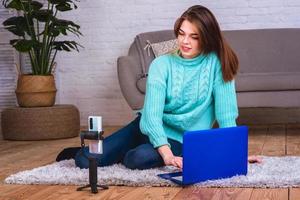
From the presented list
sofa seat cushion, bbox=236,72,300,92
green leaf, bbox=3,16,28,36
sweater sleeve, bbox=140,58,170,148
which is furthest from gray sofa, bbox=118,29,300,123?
sweater sleeve, bbox=140,58,170,148

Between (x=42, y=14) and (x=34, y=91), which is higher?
(x=42, y=14)

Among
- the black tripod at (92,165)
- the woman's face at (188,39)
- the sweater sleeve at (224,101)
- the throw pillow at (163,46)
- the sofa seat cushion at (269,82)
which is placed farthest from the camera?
the throw pillow at (163,46)

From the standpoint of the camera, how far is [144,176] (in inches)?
84.6

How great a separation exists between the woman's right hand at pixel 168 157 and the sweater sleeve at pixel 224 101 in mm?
258

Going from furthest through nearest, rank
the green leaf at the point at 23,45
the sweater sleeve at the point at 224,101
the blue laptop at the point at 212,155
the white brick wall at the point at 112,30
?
the white brick wall at the point at 112,30, the green leaf at the point at 23,45, the sweater sleeve at the point at 224,101, the blue laptop at the point at 212,155

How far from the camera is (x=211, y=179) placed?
208cm

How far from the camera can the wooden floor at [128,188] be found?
188 centimetres

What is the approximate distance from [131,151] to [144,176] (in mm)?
237

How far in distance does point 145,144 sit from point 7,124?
1.93 metres

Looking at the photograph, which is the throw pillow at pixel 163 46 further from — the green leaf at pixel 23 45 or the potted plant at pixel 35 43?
the green leaf at pixel 23 45

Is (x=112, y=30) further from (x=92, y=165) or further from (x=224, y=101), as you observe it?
(x=92, y=165)

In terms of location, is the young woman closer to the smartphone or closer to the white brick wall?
the smartphone

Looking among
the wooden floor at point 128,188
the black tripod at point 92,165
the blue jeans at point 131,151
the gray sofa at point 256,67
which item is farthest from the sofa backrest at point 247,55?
the black tripod at point 92,165

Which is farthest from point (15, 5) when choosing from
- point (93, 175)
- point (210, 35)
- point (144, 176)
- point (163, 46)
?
point (93, 175)
